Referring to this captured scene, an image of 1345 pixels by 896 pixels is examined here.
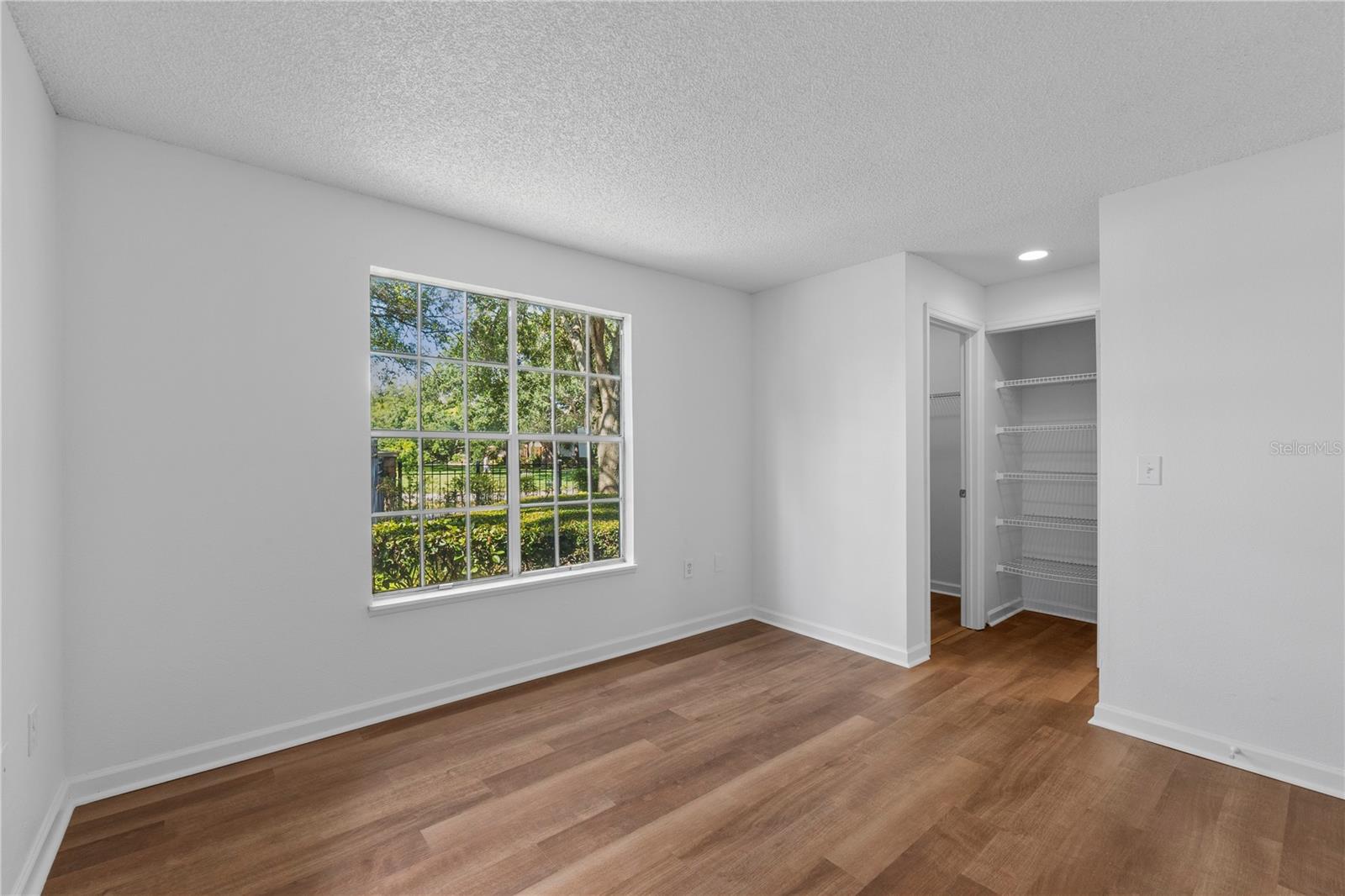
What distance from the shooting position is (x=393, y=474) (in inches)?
123

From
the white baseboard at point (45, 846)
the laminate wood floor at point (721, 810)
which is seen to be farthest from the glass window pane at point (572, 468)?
the white baseboard at point (45, 846)

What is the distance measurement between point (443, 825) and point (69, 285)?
237 centimetres

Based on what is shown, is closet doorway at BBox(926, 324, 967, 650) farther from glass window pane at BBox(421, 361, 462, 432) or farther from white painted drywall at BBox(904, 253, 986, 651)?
glass window pane at BBox(421, 361, 462, 432)

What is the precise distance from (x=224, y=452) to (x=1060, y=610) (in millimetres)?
5603

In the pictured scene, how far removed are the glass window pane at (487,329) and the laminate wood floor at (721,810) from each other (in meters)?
1.86

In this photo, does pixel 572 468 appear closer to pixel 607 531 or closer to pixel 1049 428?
pixel 607 531

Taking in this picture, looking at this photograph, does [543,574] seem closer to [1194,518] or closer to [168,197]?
[168,197]

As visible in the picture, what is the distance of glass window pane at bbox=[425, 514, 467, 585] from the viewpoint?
10.7 feet

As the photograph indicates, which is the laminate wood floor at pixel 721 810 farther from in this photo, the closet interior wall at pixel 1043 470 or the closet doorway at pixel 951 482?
the closet interior wall at pixel 1043 470

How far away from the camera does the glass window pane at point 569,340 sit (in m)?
3.82

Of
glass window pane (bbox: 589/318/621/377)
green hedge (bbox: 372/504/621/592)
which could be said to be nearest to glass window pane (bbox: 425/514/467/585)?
green hedge (bbox: 372/504/621/592)

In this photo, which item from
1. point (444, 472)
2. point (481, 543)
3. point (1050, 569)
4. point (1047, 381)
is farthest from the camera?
point (1050, 569)

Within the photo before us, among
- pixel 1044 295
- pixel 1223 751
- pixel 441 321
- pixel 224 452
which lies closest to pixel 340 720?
pixel 224 452

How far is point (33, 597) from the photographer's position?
1921 mm
